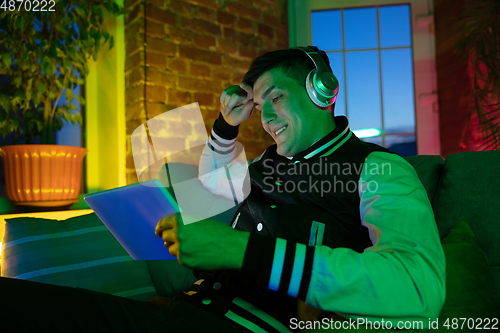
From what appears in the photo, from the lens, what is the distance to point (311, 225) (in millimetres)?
840

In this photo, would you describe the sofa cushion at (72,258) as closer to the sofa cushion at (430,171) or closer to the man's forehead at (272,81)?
the man's forehead at (272,81)

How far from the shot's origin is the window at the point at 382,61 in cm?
265

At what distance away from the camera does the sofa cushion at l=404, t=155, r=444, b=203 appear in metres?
1.15

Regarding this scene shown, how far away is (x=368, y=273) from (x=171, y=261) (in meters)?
0.90

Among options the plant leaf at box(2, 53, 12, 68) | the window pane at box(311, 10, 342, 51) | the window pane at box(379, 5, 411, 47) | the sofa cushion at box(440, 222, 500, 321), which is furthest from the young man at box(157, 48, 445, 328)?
the window pane at box(379, 5, 411, 47)

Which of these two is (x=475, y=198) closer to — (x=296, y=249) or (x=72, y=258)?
(x=296, y=249)

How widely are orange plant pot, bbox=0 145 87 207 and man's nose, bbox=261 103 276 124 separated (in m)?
1.18

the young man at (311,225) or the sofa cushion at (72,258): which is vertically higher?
the young man at (311,225)

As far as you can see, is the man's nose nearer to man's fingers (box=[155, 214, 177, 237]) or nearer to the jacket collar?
the jacket collar

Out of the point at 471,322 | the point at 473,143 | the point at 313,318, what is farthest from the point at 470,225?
the point at 473,143

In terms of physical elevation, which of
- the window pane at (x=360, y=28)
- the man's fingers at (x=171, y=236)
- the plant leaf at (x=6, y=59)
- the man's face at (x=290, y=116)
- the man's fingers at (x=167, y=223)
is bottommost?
the man's fingers at (x=171, y=236)

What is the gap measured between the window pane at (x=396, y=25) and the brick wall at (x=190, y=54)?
3.13ft

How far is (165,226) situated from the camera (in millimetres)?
651

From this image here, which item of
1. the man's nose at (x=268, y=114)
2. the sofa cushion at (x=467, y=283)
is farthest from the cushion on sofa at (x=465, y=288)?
the man's nose at (x=268, y=114)
